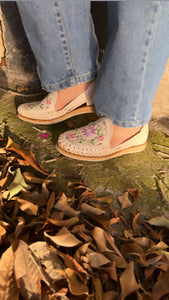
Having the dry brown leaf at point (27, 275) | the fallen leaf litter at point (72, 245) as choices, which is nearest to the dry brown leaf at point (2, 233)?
the fallen leaf litter at point (72, 245)

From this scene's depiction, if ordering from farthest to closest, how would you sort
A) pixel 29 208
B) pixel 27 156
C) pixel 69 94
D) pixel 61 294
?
pixel 69 94, pixel 27 156, pixel 29 208, pixel 61 294

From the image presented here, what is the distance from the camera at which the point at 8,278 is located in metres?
0.71

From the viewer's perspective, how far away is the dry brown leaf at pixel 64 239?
79 centimetres

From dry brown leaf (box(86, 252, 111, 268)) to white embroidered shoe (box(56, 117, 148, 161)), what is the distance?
54cm

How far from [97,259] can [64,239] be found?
118 mm

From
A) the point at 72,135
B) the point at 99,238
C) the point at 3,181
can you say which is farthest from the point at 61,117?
the point at 99,238

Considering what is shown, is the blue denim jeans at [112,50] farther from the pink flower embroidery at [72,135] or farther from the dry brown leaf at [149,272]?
the dry brown leaf at [149,272]

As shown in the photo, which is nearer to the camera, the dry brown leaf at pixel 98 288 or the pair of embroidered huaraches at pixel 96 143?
the dry brown leaf at pixel 98 288

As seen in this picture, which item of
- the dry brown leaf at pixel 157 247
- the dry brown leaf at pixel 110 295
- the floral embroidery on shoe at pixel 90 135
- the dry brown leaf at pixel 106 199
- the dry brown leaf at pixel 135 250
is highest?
the floral embroidery on shoe at pixel 90 135

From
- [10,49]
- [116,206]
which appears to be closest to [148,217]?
[116,206]

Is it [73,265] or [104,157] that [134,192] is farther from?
[73,265]

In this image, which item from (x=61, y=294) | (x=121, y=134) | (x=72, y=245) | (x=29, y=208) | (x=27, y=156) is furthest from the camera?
(x=121, y=134)

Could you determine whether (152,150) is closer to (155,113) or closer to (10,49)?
(155,113)

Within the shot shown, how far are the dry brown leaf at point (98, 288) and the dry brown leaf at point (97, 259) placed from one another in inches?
1.5
